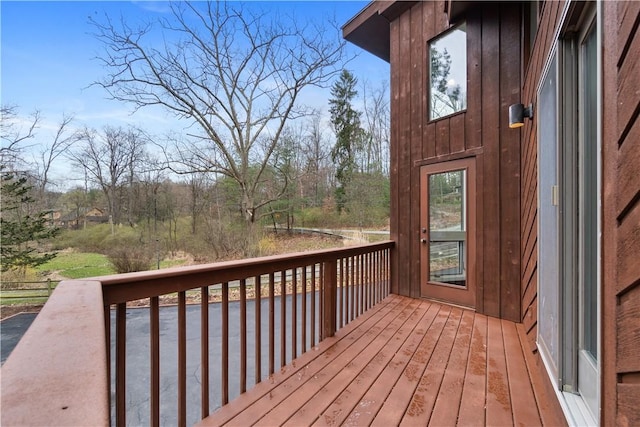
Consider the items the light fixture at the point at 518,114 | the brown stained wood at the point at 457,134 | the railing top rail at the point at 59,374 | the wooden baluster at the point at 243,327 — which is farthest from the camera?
the brown stained wood at the point at 457,134

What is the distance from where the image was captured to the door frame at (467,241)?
3.73 metres

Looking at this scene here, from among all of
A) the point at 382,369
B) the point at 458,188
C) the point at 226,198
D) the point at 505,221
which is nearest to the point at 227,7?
the point at 226,198

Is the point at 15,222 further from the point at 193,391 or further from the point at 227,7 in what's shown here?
the point at 193,391

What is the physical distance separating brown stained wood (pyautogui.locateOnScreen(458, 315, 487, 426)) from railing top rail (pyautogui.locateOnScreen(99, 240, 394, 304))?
1408mm

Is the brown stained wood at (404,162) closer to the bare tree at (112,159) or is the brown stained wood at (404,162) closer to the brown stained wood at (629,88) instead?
the brown stained wood at (629,88)

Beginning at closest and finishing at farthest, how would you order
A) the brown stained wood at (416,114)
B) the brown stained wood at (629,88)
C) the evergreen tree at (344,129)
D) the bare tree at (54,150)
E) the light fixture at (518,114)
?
the brown stained wood at (629,88), the light fixture at (518,114), the brown stained wood at (416,114), the bare tree at (54,150), the evergreen tree at (344,129)

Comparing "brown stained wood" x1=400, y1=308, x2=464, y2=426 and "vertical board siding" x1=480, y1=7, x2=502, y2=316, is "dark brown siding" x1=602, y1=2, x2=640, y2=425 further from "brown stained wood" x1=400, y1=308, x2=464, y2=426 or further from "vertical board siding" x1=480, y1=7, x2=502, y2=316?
"vertical board siding" x1=480, y1=7, x2=502, y2=316

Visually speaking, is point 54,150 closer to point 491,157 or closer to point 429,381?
point 491,157

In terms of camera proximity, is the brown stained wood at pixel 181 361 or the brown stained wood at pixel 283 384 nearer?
the brown stained wood at pixel 181 361

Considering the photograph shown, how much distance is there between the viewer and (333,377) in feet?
7.07

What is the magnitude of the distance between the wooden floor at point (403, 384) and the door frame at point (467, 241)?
2.32 feet

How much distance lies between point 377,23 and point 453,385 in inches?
210

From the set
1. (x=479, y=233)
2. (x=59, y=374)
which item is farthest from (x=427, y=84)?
(x=59, y=374)

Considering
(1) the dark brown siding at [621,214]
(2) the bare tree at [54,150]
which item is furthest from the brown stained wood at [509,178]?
(2) the bare tree at [54,150]
